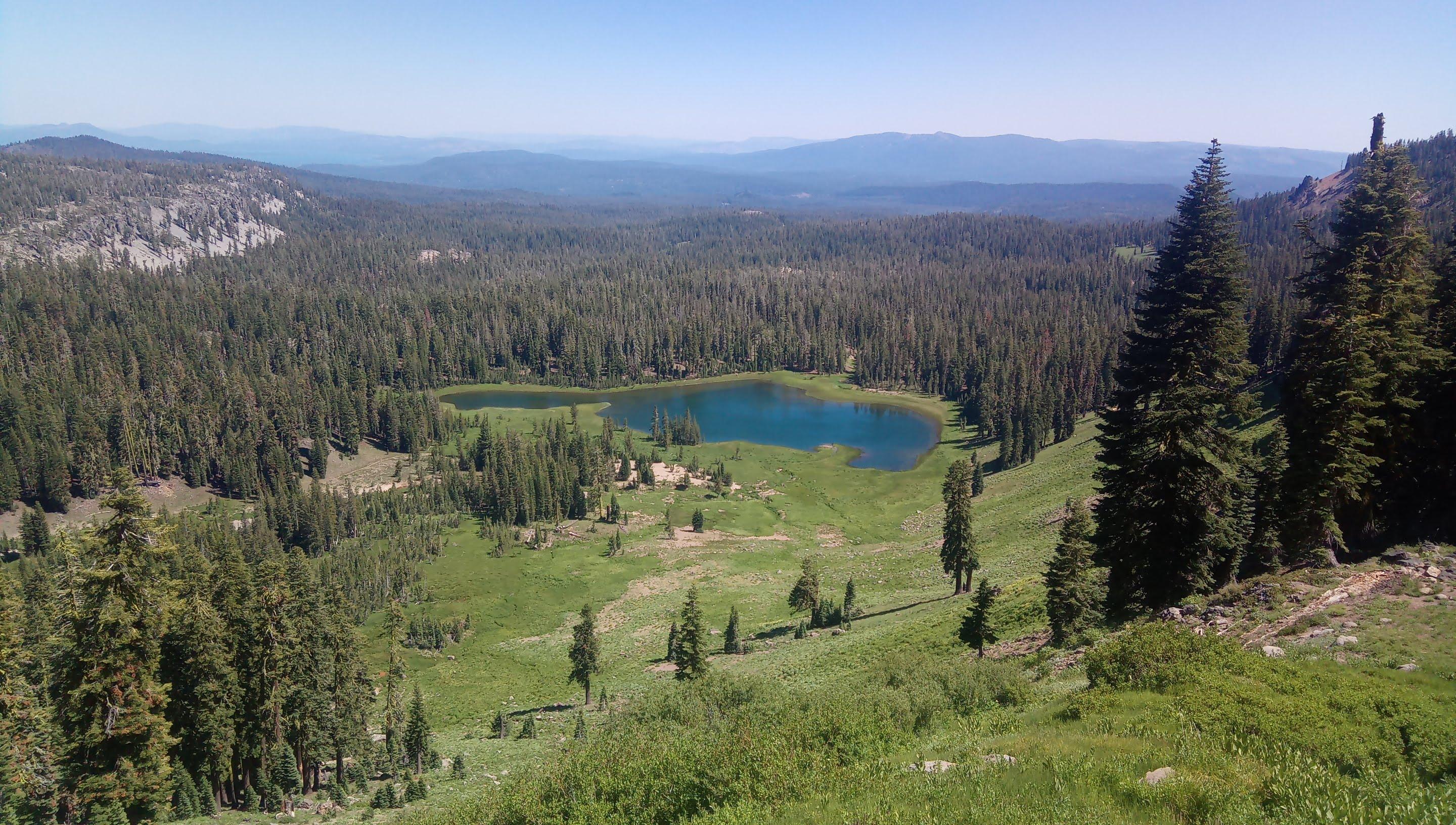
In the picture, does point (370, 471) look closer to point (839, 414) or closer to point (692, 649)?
point (839, 414)

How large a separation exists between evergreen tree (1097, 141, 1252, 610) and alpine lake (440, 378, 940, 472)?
99068 mm

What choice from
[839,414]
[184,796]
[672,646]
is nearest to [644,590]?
[672,646]

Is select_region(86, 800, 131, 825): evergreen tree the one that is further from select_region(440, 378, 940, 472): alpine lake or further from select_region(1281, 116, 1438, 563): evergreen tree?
select_region(440, 378, 940, 472): alpine lake

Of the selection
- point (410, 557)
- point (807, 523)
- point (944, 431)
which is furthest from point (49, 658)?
point (944, 431)

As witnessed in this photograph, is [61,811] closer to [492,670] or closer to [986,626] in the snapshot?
[492,670]

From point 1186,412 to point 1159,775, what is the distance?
678 inches

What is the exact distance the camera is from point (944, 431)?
15300 cm

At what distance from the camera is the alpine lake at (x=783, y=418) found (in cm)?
14362

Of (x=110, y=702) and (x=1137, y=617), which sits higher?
(x=1137, y=617)

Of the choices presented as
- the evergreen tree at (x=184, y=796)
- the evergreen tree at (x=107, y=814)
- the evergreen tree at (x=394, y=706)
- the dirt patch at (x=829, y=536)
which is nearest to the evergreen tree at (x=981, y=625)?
the evergreen tree at (x=394, y=706)

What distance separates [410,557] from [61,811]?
60.8 m

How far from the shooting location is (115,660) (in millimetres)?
29328

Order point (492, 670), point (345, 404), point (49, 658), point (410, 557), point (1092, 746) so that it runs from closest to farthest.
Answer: point (1092, 746) → point (49, 658) → point (492, 670) → point (410, 557) → point (345, 404)

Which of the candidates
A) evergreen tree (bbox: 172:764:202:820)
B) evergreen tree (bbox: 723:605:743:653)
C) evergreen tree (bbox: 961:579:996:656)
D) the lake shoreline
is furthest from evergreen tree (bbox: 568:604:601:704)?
the lake shoreline
